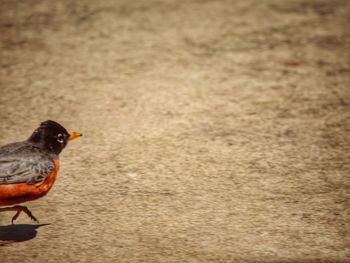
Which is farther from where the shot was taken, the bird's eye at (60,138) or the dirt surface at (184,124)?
the bird's eye at (60,138)

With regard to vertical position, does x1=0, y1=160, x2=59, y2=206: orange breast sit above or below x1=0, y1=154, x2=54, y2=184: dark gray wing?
below

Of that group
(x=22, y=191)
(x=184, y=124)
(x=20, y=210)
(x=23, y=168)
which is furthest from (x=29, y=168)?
(x=184, y=124)

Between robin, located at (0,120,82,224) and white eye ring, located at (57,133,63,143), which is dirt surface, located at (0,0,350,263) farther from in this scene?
white eye ring, located at (57,133,63,143)

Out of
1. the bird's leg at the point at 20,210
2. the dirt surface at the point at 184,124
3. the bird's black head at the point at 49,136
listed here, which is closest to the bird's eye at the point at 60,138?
the bird's black head at the point at 49,136

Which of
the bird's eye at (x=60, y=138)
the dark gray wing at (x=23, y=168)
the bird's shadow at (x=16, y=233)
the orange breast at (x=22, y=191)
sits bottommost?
the bird's shadow at (x=16, y=233)

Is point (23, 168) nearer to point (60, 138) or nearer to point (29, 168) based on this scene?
point (29, 168)

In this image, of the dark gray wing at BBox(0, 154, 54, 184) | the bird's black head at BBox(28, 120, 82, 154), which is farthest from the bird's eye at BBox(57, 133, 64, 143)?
the dark gray wing at BBox(0, 154, 54, 184)

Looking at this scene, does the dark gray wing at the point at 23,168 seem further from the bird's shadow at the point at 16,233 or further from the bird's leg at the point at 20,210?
the bird's shadow at the point at 16,233
